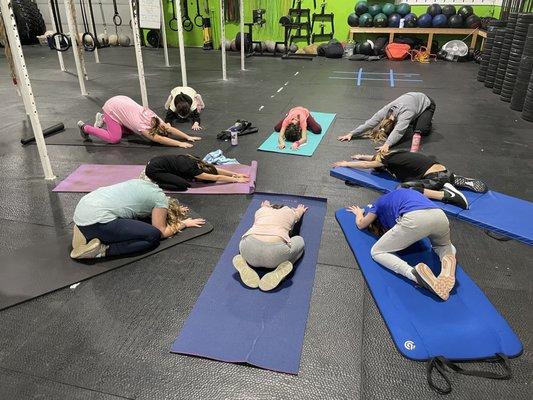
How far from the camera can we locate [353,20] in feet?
35.8

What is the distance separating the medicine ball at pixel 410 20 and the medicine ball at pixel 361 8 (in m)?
1.10

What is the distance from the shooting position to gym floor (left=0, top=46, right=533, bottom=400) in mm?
1894

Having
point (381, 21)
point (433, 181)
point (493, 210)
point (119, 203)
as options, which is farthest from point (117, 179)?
point (381, 21)

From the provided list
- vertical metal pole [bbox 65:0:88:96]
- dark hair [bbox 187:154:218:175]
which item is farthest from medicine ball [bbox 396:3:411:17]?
dark hair [bbox 187:154:218:175]

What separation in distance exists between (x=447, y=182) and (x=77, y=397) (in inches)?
125

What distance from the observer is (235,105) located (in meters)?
6.52

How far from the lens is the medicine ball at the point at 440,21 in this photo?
33.8 ft

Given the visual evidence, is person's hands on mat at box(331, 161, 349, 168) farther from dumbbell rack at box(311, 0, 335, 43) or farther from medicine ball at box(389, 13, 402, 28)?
dumbbell rack at box(311, 0, 335, 43)

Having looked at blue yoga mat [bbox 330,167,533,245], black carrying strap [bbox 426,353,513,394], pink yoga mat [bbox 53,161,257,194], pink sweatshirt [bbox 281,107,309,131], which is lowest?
black carrying strap [bbox 426,353,513,394]

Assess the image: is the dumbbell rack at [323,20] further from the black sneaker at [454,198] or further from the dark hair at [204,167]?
the black sneaker at [454,198]

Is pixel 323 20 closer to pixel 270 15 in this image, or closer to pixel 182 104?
pixel 270 15

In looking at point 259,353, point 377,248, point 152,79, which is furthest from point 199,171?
point 152,79

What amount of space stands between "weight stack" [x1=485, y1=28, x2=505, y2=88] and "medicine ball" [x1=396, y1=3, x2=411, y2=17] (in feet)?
12.7

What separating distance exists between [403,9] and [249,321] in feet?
35.9
